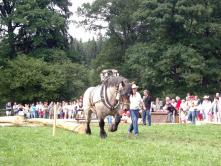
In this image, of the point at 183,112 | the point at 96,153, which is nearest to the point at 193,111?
the point at 183,112

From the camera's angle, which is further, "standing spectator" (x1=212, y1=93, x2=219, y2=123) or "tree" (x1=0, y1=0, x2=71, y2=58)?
"tree" (x1=0, y1=0, x2=71, y2=58)

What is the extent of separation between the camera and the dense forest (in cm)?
5122

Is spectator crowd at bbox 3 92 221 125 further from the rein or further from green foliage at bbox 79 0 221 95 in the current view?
green foliage at bbox 79 0 221 95

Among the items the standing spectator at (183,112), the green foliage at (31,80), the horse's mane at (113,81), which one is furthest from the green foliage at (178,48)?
the horse's mane at (113,81)

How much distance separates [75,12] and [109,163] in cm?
5558

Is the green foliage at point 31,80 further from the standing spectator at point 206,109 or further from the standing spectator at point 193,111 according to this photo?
the standing spectator at point 193,111

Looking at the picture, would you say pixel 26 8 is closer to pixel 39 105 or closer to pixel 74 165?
pixel 39 105

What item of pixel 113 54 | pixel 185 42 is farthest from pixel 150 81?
pixel 113 54

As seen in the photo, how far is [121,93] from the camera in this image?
1803cm

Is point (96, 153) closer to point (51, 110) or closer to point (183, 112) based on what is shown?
point (183, 112)

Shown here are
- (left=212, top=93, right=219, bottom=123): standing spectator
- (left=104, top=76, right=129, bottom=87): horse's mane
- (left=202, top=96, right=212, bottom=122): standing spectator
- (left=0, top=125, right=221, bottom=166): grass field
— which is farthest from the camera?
(left=202, top=96, right=212, bottom=122): standing spectator

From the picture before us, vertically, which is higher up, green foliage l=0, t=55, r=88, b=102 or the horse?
green foliage l=0, t=55, r=88, b=102

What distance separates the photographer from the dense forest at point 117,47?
51219mm

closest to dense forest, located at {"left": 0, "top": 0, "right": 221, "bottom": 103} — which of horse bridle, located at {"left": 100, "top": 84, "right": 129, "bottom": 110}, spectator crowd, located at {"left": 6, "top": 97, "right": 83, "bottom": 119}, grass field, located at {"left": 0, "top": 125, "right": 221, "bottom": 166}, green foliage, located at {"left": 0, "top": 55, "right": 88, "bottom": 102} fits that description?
green foliage, located at {"left": 0, "top": 55, "right": 88, "bottom": 102}
